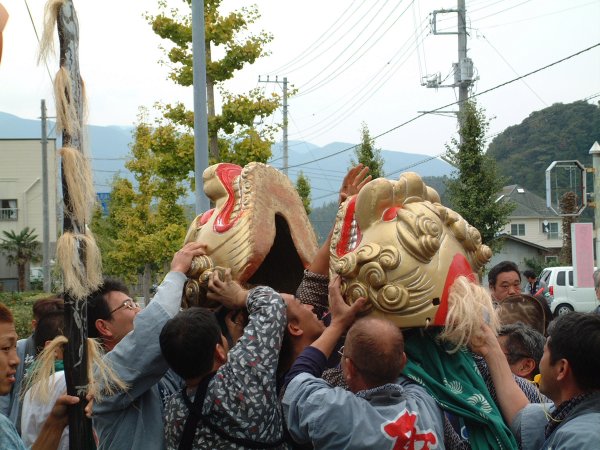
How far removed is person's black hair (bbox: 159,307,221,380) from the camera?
304cm

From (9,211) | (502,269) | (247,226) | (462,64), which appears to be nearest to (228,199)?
(247,226)

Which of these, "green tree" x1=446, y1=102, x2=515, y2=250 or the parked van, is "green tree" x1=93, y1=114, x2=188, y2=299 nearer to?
"green tree" x1=446, y1=102, x2=515, y2=250

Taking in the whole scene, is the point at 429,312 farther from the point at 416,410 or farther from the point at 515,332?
the point at 515,332

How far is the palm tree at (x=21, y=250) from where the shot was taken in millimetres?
43000

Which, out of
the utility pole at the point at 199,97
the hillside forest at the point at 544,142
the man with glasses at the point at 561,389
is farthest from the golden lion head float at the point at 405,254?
the hillside forest at the point at 544,142

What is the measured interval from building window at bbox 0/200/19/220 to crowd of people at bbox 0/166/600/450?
45371 mm

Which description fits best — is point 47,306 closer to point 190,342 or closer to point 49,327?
point 49,327

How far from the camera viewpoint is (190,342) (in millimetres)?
3035

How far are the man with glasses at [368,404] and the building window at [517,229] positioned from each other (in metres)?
56.4

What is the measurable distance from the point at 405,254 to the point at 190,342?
2.87ft

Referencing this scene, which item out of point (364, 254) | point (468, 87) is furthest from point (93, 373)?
point (468, 87)

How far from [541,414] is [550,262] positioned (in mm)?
42653

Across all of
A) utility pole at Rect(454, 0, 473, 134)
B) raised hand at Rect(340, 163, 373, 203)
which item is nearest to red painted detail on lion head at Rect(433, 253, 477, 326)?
raised hand at Rect(340, 163, 373, 203)

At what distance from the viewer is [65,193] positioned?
301cm
